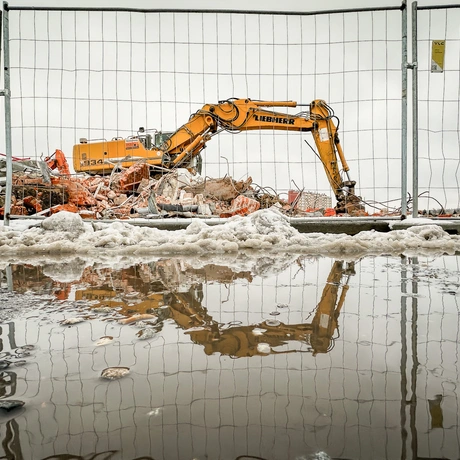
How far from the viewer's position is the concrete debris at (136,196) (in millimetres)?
5113

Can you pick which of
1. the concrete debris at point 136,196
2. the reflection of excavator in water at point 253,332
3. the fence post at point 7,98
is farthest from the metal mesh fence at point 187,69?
→ the reflection of excavator in water at point 253,332

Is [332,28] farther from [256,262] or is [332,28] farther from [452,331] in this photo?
[452,331]

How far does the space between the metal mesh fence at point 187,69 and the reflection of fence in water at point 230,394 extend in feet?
10.7

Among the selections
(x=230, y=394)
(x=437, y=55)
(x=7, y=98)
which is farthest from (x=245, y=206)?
(x=230, y=394)

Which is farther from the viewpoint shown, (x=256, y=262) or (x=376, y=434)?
(x=256, y=262)

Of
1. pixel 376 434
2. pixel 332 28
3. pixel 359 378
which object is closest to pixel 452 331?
pixel 359 378

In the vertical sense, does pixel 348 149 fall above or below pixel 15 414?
above

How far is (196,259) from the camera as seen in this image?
95.9 inches

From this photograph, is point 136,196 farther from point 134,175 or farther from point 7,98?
point 7,98

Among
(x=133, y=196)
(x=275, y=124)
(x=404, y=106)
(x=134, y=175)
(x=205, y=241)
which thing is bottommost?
(x=205, y=241)

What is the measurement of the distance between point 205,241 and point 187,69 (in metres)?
2.28

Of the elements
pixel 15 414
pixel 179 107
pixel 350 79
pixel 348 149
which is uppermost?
pixel 350 79

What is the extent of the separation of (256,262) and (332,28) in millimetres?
2975

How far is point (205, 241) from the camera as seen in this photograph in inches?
109
